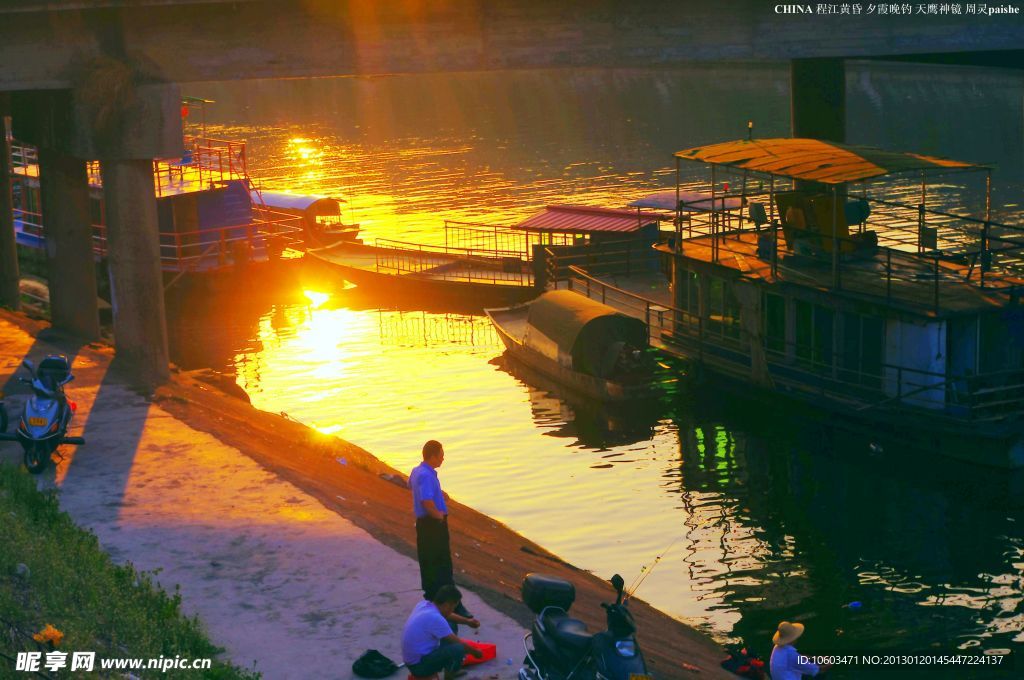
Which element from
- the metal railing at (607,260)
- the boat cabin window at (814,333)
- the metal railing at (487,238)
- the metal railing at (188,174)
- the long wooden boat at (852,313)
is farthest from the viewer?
the metal railing at (487,238)

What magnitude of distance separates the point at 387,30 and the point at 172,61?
501 centimetres

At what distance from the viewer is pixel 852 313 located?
28125 mm

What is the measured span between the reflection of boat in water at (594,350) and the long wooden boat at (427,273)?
9236 millimetres

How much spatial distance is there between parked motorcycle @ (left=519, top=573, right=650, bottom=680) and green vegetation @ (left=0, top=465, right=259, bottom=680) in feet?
9.39

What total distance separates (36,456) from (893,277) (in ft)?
58.1

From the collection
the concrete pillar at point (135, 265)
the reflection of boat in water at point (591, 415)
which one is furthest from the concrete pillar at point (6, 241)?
the reflection of boat in water at point (591, 415)

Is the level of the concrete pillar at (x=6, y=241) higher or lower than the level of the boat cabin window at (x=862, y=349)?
higher

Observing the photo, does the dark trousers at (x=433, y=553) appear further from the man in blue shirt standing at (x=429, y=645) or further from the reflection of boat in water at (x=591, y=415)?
the reflection of boat in water at (x=591, y=415)

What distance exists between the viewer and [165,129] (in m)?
27.9

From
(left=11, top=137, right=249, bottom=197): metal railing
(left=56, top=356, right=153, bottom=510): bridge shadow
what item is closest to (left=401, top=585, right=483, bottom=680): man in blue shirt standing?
(left=56, top=356, right=153, bottom=510): bridge shadow

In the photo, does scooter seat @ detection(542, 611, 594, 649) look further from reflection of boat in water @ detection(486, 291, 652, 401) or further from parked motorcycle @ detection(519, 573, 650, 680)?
reflection of boat in water @ detection(486, 291, 652, 401)

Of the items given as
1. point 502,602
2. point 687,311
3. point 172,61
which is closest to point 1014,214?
point 687,311

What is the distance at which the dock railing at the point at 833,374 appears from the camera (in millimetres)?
25938

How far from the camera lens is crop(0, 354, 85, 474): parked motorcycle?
774 inches
